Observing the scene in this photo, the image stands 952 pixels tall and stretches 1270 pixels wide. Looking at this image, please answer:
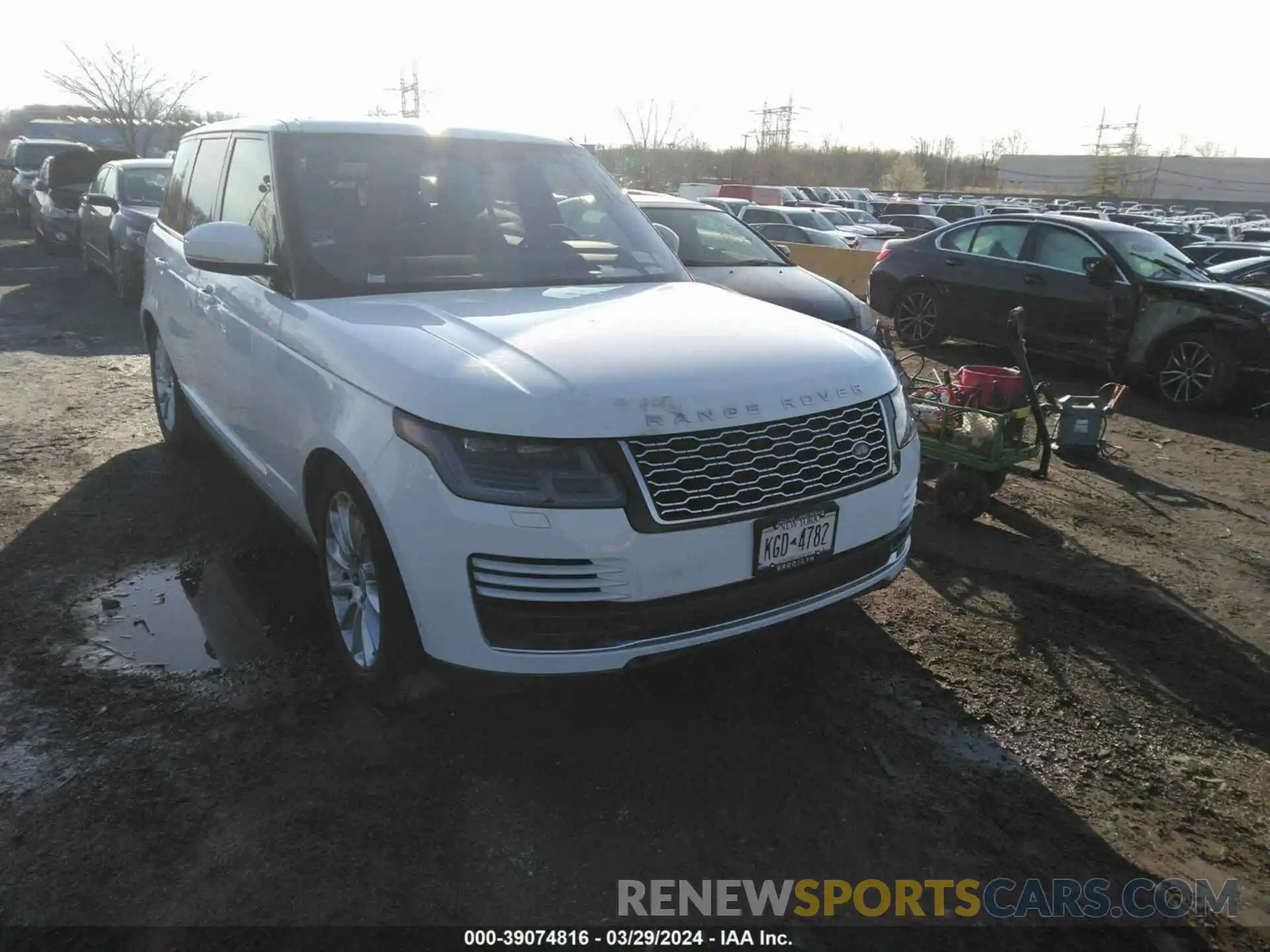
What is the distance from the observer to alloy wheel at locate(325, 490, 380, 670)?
122 inches

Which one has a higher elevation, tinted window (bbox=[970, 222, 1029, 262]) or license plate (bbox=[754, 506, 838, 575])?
tinted window (bbox=[970, 222, 1029, 262])

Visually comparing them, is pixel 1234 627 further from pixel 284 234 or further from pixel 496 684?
pixel 284 234

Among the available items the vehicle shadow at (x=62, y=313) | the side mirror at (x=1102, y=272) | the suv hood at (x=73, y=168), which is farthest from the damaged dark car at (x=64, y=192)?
the side mirror at (x=1102, y=272)

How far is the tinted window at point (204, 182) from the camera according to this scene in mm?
4613

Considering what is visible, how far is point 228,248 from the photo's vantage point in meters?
3.52

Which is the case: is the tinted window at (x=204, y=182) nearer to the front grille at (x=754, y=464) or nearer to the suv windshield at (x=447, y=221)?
the suv windshield at (x=447, y=221)

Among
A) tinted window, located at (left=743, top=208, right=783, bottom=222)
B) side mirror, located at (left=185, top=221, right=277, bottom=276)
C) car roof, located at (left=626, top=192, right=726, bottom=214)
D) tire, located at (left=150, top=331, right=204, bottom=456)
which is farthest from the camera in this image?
tinted window, located at (left=743, top=208, right=783, bottom=222)

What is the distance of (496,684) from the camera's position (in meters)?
2.72

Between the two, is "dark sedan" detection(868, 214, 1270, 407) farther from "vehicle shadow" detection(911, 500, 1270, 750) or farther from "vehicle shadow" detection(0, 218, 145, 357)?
"vehicle shadow" detection(0, 218, 145, 357)

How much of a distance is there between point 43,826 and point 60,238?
1634 cm

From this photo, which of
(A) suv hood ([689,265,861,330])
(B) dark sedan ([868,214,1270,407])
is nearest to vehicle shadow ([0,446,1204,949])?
(A) suv hood ([689,265,861,330])

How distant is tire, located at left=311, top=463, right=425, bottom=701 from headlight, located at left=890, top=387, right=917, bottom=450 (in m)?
1.73

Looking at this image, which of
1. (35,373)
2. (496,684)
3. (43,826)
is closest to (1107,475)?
(496,684)

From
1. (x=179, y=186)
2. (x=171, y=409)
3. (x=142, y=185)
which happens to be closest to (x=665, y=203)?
(x=179, y=186)
